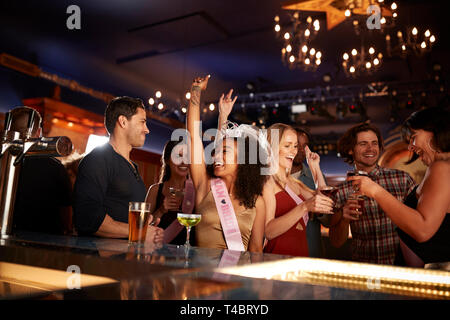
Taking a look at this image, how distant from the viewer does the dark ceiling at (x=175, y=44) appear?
5367 mm

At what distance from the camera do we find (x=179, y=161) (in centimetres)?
290

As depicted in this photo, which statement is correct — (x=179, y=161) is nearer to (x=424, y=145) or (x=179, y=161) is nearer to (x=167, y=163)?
(x=167, y=163)

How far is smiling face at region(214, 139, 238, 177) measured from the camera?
6.88 feet

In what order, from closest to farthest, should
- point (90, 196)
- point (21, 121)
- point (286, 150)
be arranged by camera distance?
point (21, 121)
point (90, 196)
point (286, 150)

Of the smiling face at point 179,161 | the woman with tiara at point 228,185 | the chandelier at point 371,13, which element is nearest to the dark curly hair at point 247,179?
the woman with tiara at point 228,185

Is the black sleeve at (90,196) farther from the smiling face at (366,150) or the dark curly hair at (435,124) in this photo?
the smiling face at (366,150)

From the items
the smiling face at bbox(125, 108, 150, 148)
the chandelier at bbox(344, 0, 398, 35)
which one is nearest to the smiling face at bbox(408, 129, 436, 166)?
the smiling face at bbox(125, 108, 150, 148)

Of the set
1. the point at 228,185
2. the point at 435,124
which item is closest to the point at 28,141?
the point at 228,185

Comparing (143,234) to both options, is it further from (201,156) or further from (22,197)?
(22,197)

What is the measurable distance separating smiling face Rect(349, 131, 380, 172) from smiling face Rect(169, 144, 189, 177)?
1.23 meters

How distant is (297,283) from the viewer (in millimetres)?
795

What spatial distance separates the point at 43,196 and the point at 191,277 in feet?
5.37

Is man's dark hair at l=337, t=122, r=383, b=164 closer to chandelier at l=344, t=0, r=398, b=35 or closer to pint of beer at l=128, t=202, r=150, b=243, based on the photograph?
pint of beer at l=128, t=202, r=150, b=243

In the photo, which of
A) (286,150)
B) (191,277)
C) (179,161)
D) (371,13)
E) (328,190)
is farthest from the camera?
(371,13)
